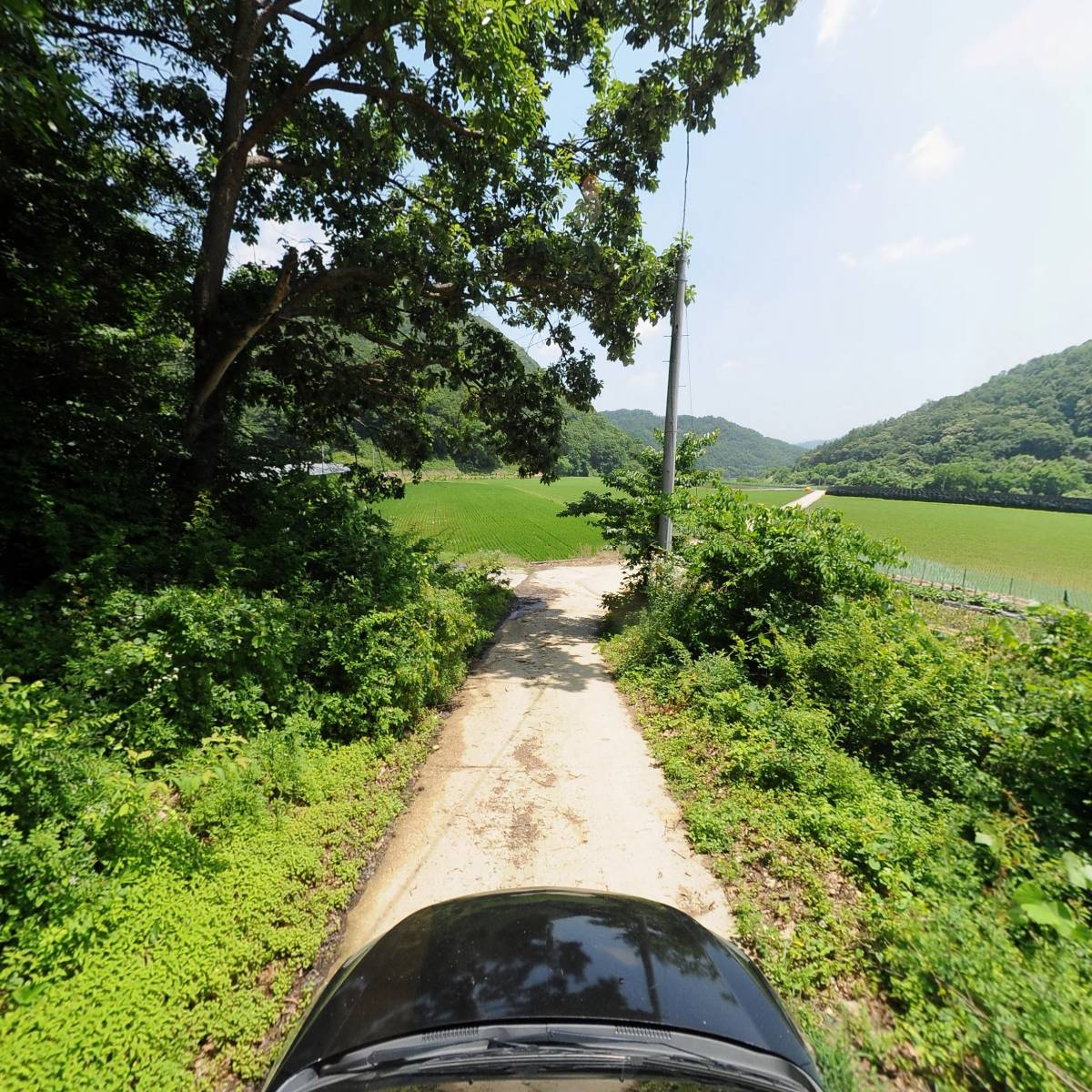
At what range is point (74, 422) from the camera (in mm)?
5586

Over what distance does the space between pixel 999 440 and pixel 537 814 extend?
9849 cm

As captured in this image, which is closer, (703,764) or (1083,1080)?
(1083,1080)

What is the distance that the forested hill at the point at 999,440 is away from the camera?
59156mm

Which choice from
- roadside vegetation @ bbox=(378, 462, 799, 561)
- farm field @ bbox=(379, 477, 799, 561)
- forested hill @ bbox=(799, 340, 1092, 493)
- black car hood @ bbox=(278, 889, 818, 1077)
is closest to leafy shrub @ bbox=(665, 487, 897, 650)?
roadside vegetation @ bbox=(378, 462, 799, 561)

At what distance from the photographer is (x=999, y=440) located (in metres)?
72.1

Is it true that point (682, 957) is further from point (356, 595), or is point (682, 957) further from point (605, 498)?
point (605, 498)

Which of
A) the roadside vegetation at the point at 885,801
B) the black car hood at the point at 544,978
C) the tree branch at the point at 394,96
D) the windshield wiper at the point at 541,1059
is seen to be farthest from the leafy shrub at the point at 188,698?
the tree branch at the point at 394,96

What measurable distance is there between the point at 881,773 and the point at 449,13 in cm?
825

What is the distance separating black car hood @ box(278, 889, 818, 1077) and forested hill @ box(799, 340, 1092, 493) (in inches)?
2871

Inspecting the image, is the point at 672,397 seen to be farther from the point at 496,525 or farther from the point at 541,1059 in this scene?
the point at 496,525

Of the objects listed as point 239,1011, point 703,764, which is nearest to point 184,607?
point 239,1011

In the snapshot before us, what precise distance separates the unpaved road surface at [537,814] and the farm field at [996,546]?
17.8ft

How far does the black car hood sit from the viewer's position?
1.71 metres

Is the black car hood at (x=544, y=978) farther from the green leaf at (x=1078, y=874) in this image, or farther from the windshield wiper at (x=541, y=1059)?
the green leaf at (x=1078, y=874)
